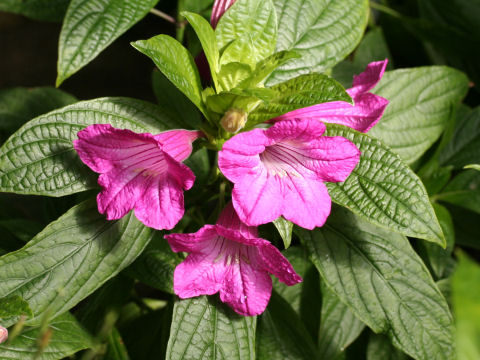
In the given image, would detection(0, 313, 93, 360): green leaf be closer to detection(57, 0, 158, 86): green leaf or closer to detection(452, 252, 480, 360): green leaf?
Result: detection(57, 0, 158, 86): green leaf

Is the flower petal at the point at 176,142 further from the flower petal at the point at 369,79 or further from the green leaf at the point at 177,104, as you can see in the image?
the flower petal at the point at 369,79

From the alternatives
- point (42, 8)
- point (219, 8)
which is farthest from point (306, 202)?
point (42, 8)

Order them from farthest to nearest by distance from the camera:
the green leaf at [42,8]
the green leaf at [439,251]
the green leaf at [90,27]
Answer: the green leaf at [42,8] → the green leaf at [439,251] → the green leaf at [90,27]

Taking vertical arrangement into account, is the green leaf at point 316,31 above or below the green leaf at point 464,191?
above

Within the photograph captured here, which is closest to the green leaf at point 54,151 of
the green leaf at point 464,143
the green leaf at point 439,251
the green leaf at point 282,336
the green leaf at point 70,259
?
the green leaf at point 70,259

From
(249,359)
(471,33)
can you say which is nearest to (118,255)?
(249,359)

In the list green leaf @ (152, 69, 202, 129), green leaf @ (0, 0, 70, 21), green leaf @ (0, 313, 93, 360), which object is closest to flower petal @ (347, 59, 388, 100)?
green leaf @ (152, 69, 202, 129)

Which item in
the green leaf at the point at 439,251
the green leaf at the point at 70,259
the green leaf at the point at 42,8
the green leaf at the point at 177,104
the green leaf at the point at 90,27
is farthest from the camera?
the green leaf at the point at 42,8

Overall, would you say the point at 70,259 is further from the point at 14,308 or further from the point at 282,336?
the point at 282,336
